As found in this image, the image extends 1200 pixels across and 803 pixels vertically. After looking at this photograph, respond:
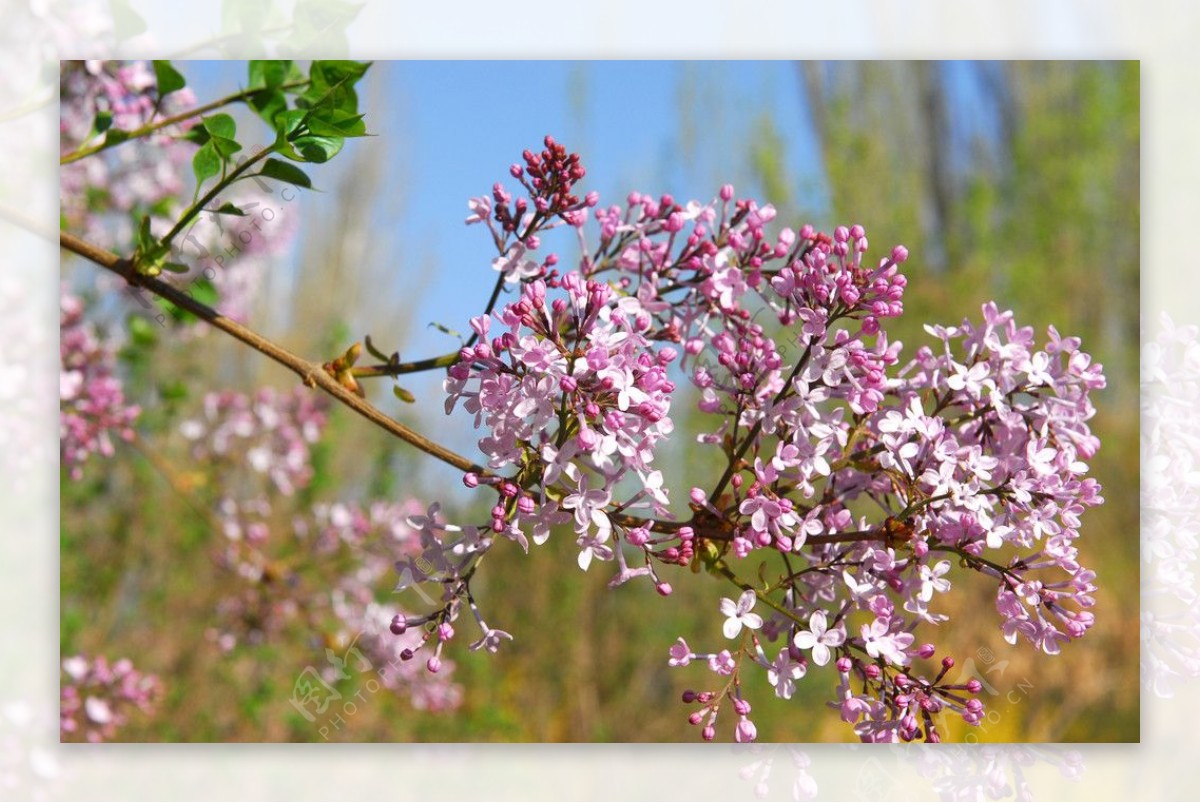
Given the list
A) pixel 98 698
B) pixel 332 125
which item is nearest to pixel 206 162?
pixel 332 125

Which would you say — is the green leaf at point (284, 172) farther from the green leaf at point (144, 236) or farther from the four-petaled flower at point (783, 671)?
the four-petaled flower at point (783, 671)

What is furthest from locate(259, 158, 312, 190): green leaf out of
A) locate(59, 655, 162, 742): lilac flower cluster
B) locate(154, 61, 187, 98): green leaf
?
locate(59, 655, 162, 742): lilac flower cluster

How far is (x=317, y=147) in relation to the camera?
878 millimetres

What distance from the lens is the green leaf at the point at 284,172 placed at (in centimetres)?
89

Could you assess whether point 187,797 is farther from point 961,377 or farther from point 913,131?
point 913,131

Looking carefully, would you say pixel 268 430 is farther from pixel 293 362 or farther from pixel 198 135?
pixel 293 362

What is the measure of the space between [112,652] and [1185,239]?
9.43 ft

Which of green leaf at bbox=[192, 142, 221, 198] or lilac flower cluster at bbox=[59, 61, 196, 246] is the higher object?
lilac flower cluster at bbox=[59, 61, 196, 246]

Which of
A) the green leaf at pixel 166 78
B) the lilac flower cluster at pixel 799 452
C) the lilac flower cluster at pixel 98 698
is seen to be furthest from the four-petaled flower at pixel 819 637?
the lilac flower cluster at pixel 98 698

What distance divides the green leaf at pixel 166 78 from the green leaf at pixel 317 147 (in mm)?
294

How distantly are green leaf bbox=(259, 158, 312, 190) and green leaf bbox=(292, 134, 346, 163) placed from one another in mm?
16

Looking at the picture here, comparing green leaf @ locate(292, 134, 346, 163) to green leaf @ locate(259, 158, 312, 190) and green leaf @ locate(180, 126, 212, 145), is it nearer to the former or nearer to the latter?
green leaf @ locate(259, 158, 312, 190)

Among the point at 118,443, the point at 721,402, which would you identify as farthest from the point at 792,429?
the point at 118,443

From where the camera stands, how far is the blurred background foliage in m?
3.05
